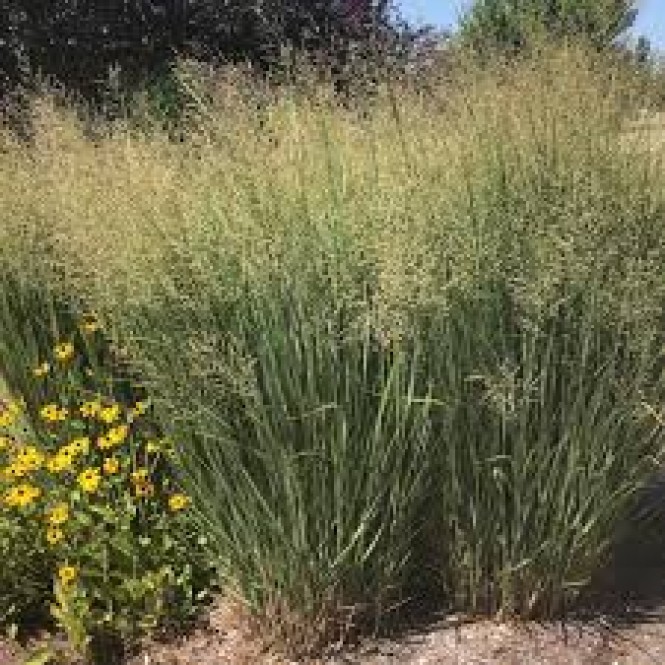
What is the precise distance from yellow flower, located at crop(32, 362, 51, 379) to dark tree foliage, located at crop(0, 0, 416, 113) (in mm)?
4095

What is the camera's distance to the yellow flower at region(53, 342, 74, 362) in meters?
4.61

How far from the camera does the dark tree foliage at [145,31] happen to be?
28.8 feet

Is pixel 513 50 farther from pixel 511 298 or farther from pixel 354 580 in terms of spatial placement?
pixel 354 580

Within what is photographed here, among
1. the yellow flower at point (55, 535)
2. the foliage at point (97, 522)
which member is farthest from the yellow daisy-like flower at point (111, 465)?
the yellow flower at point (55, 535)

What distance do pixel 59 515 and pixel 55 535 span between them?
61 millimetres

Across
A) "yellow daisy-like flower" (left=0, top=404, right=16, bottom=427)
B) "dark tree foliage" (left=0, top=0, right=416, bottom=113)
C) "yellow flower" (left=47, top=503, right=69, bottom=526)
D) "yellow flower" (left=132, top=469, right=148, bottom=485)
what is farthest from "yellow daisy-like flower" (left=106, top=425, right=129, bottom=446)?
"dark tree foliage" (left=0, top=0, right=416, bottom=113)

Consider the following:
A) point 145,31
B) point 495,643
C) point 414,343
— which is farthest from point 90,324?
point 145,31

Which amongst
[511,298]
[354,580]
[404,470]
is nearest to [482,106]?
[511,298]

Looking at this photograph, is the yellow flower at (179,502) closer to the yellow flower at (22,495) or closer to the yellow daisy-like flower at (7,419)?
the yellow flower at (22,495)

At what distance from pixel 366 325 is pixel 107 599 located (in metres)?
1.25

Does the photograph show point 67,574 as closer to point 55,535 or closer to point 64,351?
point 55,535

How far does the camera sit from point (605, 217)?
3752 millimetres

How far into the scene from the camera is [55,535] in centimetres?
421

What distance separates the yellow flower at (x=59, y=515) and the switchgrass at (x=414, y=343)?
50 centimetres
